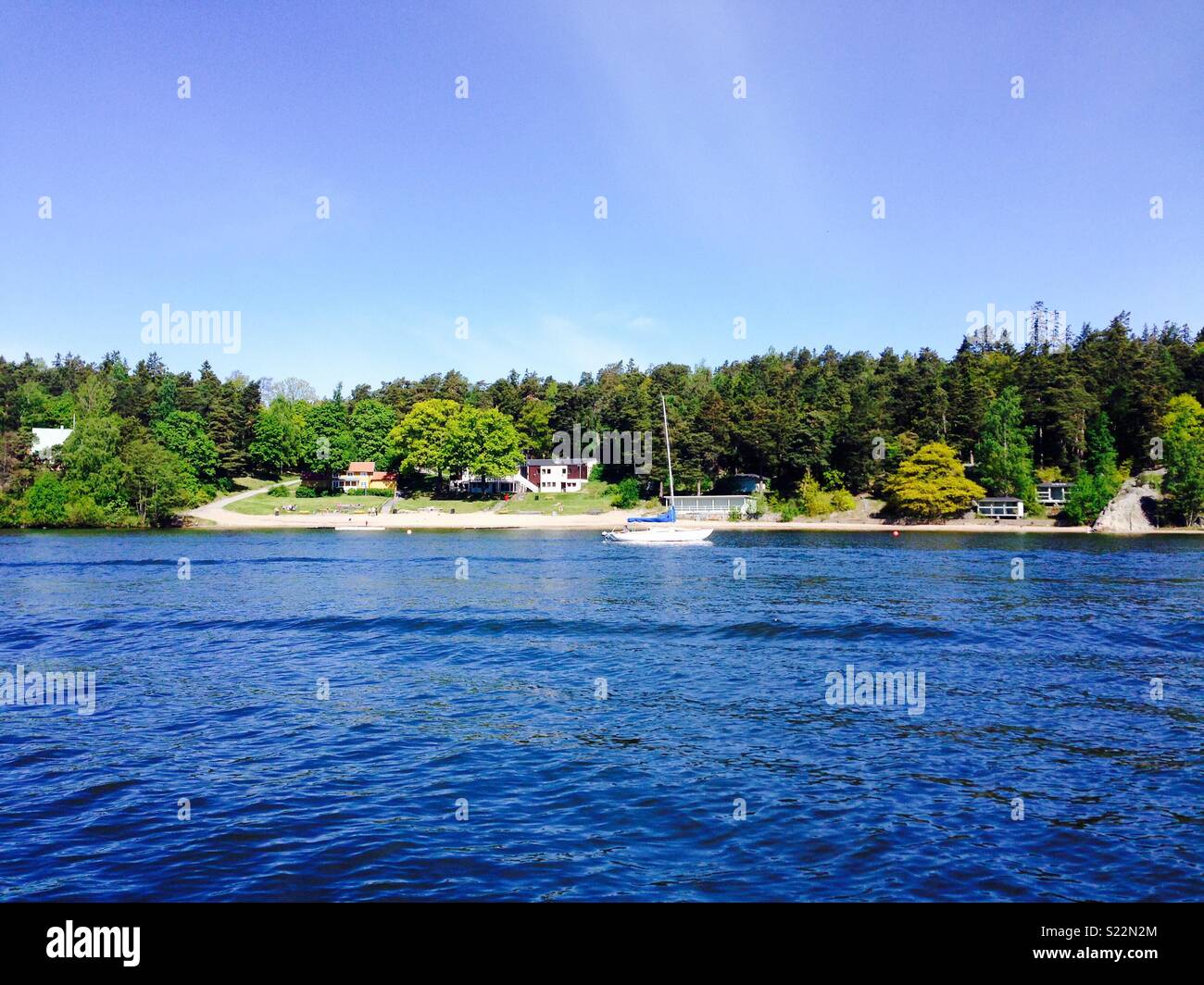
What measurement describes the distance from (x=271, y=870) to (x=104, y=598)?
38.4 m

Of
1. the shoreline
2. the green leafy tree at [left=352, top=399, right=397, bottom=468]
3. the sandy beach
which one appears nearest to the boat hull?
the shoreline

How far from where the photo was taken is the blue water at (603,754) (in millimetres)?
12836

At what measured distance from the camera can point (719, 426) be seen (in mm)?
126875

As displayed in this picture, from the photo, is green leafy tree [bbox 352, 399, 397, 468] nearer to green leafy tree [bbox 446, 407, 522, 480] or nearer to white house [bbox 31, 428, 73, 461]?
green leafy tree [bbox 446, 407, 522, 480]

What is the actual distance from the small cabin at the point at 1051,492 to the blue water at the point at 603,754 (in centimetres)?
7696

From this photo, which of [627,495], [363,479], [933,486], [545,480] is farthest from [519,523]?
[933,486]

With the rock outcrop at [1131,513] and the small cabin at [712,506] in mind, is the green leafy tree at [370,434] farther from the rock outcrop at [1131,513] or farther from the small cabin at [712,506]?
the rock outcrop at [1131,513]

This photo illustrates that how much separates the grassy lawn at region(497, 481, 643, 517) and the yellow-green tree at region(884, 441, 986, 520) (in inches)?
1440

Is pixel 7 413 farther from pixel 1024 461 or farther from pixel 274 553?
pixel 1024 461

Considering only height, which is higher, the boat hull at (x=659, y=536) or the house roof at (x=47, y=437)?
the house roof at (x=47, y=437)

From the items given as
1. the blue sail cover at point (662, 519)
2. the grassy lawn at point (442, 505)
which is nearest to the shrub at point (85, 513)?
the grassy lawn at point (442, 505)

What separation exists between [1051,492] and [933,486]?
54.8 ft
